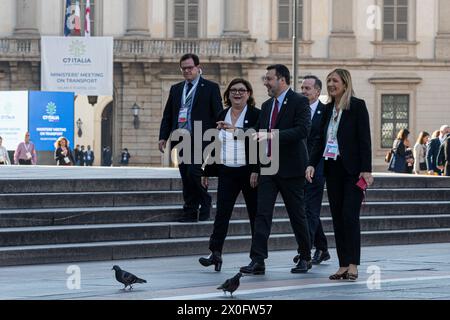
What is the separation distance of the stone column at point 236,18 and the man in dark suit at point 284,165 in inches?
1468

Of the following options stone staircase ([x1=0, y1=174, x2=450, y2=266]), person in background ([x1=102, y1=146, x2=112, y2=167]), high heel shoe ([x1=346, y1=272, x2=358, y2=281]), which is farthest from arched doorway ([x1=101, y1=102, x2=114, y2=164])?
high heel shoe ([x1=346, y1=272, x2=358, y2=281])

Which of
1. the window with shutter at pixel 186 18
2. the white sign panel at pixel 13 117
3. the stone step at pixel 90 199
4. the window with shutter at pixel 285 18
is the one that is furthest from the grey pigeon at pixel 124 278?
the window with shutter at pixel 186 18

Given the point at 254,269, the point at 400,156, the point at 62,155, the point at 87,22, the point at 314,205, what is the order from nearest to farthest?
the point at 254,269 < the point at 314,205 < the point at 400,156 < the point at 62,155 < the point at 87,22

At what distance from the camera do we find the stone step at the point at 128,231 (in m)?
14.6

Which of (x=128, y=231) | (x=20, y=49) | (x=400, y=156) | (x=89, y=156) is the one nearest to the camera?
(x=128, y=231)

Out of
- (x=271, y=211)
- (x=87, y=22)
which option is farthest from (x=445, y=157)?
(x=87, y=22)

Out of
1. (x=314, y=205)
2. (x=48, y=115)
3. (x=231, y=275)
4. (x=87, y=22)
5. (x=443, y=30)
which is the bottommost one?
(x=231, y=275)

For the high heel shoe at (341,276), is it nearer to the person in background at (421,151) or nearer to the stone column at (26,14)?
the person in background at (421,151)

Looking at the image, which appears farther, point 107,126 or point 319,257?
point 107,126

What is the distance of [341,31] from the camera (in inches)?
1989

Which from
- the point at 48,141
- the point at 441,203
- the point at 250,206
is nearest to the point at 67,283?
the point at 250,206

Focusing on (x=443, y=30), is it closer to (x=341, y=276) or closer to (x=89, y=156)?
(x=89, y=156)

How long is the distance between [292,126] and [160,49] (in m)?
37.7
